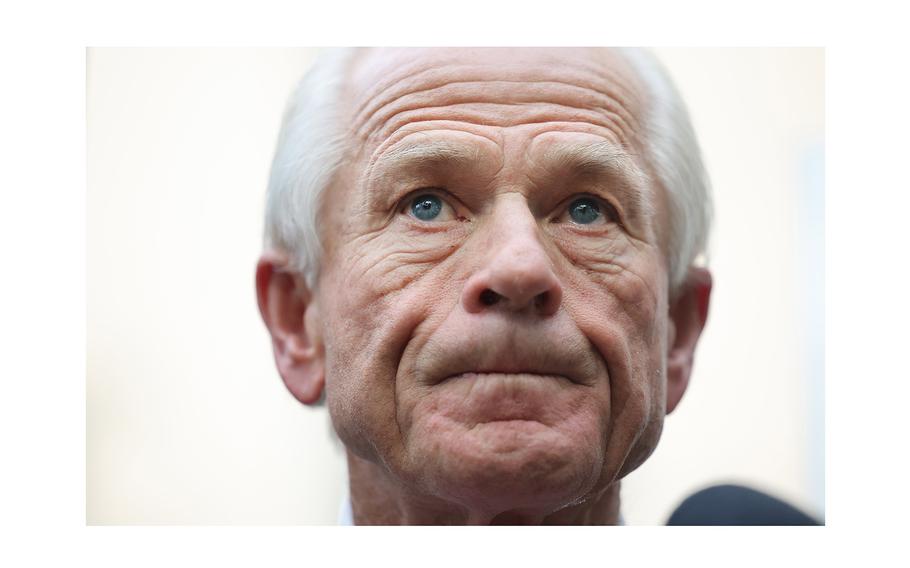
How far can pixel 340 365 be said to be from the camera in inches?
59.6

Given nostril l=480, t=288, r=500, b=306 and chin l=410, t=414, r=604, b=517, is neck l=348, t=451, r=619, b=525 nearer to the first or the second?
chin l=410, t=414, r=604, b=517

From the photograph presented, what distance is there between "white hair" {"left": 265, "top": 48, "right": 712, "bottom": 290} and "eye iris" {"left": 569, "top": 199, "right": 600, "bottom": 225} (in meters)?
0.17

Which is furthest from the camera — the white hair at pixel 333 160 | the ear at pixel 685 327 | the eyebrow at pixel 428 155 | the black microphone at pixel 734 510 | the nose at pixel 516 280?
the black microphone at pixel 734 510

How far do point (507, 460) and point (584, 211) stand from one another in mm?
440

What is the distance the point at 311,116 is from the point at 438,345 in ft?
1.78

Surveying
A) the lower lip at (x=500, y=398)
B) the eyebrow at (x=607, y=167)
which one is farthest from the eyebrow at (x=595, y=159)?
the lower lip at (x=500, y=398)

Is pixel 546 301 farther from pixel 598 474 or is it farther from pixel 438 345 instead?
pixel 598 474

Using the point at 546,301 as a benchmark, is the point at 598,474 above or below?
below

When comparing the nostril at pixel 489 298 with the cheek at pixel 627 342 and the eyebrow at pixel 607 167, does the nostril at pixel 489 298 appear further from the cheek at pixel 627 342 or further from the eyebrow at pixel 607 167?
the eyebrow at pixel 607 167

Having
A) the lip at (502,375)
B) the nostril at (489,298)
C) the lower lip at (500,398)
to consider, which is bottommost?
the lower lip at (500,398)

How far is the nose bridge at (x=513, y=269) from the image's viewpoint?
4.38 feet

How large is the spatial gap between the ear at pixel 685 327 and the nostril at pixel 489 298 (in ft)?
1.56

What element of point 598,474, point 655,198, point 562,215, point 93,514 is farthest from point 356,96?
point 93,514

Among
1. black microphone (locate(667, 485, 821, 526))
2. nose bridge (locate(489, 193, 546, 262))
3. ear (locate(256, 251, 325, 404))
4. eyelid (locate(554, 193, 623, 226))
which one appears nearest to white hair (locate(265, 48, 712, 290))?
ear (locate(256, 251, 325, 404))
